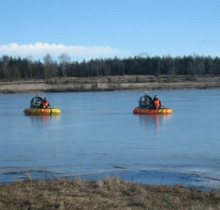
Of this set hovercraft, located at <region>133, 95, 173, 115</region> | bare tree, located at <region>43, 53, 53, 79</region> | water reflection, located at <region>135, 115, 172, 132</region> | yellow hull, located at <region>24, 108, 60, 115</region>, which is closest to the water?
water reflection, located at <region>135, 115, 172, 132</region>

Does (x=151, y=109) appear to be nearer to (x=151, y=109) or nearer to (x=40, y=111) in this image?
(x=151, y=109)

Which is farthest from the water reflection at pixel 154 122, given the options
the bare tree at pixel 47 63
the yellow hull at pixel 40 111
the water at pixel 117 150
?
the bare tree at pixel 47 63

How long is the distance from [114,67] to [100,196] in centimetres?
9181

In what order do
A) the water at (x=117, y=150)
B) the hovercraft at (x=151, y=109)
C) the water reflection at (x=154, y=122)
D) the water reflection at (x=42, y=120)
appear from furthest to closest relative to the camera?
the hovercraft at (x=151, y=109) < the water reflection at (x=42, y=120) < the water reflection at (x=154, y=122) < the water at (x=117, y=150)

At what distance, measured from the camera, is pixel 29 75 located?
88.6 meters

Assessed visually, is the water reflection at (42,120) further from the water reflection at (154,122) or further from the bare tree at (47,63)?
the bare tree at (47,63)

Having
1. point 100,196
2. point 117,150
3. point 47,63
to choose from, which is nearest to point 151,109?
point 117,150

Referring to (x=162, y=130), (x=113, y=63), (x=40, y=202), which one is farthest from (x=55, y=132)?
(x=113, y=63)

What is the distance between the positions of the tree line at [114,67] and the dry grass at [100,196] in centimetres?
7853

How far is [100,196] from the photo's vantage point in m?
8.14

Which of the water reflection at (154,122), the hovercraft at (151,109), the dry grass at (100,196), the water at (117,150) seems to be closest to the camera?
the dry grass at (100,196)

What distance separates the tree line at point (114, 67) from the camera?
3563 inches

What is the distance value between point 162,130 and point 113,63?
8111 cm

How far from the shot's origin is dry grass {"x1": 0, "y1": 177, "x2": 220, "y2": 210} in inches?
293
